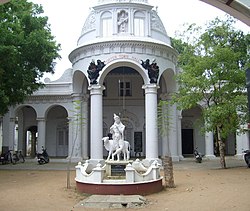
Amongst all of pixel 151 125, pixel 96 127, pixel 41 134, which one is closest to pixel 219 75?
pixel 151 125

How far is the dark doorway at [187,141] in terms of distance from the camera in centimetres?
2907

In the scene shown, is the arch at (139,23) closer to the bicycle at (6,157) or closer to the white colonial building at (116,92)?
the white colonial building at (116,92)

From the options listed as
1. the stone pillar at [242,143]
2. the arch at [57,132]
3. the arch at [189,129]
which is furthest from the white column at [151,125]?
the arch at [57,132]

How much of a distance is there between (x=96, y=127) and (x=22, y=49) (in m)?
5.90

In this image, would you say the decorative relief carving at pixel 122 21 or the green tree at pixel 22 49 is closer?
the green tree at pixel 22 49

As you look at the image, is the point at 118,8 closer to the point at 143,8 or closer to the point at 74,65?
the point at 143,8

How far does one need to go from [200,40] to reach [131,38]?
3918mm

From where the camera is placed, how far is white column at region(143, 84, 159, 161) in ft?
63.2

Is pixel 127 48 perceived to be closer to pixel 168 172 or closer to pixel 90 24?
pixel 90 24

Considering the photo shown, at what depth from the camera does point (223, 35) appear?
18.3 meters

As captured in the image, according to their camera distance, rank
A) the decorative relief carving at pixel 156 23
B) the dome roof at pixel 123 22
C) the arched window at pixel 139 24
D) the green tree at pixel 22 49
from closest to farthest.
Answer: the green tree at pixel 22 49 < the dome roof at pixel 123 22 < the arched window at pixel 139 24 < the decorative relief carving at pixel 156 23

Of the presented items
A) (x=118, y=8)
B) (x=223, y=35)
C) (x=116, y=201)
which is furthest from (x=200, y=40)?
(x=116, y=201)

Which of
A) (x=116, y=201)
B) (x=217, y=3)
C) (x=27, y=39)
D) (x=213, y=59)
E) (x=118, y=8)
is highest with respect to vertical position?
(x=118, y=8)

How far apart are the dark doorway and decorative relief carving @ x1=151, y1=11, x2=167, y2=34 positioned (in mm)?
10218
